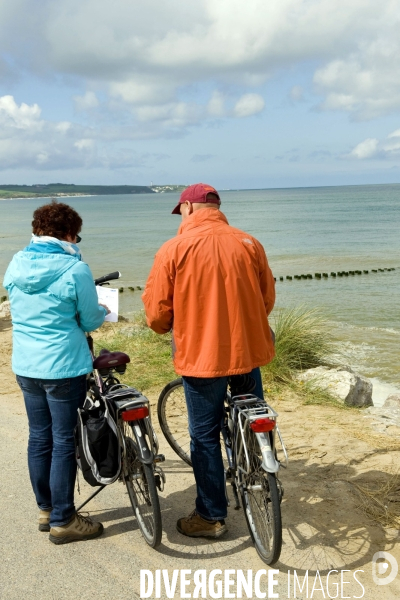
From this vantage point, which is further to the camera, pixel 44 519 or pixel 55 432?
pixel 44 519

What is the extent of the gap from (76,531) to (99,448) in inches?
24.6

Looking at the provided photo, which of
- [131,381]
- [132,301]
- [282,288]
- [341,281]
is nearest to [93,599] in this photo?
[131,381]

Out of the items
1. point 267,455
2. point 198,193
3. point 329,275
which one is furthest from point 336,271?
point 267,455

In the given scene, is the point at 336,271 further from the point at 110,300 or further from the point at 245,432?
the point at 245,432

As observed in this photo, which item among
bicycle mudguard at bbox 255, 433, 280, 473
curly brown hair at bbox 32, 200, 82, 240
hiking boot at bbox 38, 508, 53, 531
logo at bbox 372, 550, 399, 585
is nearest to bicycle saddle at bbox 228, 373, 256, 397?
Answer: bicycle mudguard at bbox 255, 433, 280, 473

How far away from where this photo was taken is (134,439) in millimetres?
3943

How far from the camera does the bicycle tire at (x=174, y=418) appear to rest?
5055mm

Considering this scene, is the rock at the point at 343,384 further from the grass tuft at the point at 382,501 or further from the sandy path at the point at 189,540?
the grass tuft at the point at 382,501

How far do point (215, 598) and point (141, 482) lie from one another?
2.98ft

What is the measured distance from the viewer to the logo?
135 inches

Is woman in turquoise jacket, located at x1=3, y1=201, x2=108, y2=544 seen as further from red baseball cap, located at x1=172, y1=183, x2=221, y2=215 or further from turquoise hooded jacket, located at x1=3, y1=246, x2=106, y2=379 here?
red baseball cap, located at x1=172, y1=183, x2=221, y2=215

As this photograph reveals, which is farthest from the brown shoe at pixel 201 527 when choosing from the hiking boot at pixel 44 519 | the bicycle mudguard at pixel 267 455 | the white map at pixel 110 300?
the white map at pixel 110 300

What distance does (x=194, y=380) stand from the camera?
367cm

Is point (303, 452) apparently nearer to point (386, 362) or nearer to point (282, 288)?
point (386, 362)
